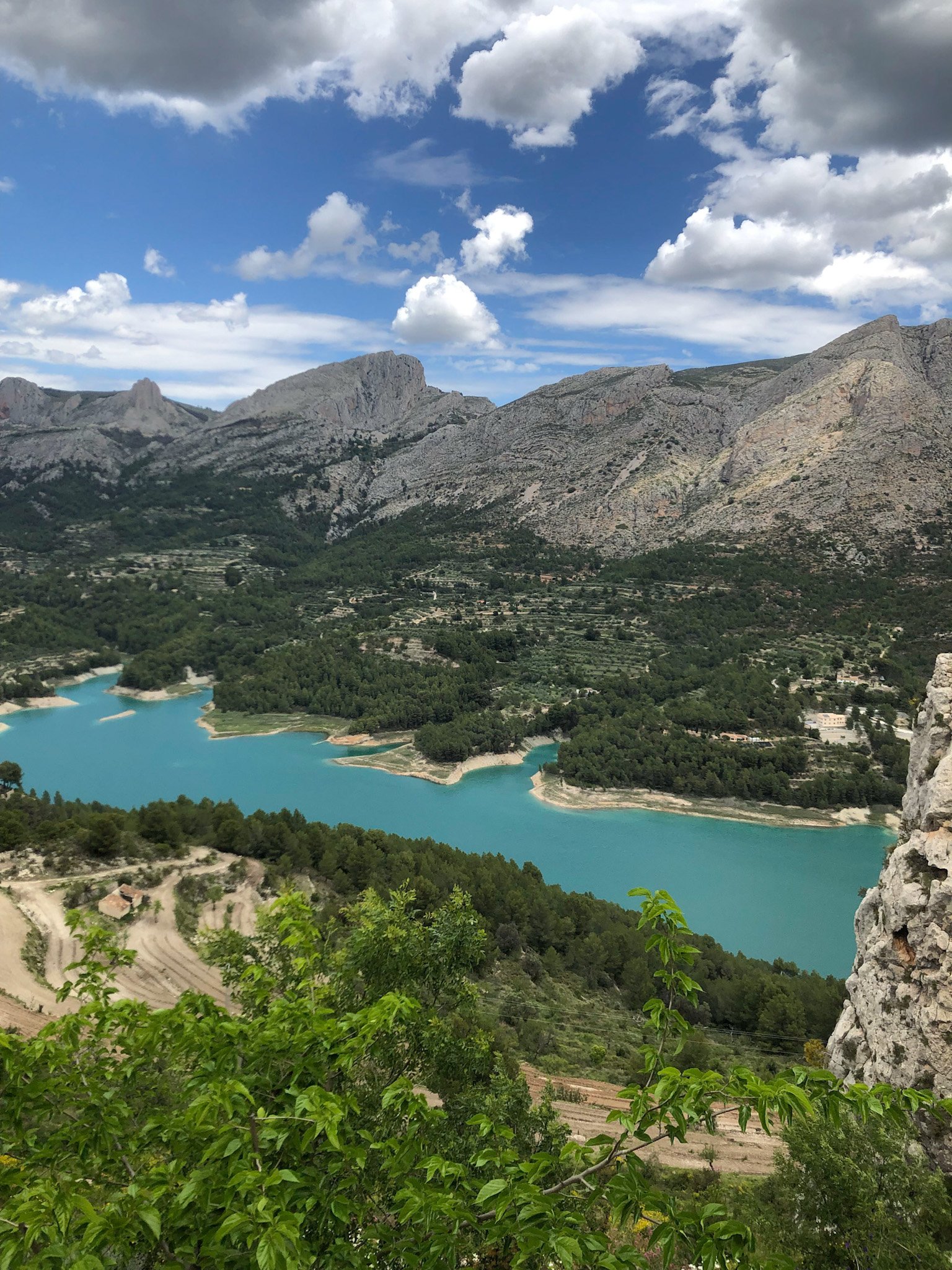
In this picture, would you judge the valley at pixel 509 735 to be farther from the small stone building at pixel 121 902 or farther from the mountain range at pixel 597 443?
the mountain range at pixel 597 443

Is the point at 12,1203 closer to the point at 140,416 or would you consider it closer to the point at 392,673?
the point at 392,673

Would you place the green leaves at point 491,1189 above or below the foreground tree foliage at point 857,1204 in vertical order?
above

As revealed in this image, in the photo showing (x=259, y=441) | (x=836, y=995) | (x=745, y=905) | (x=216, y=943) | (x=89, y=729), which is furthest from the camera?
(x=259, y=441)

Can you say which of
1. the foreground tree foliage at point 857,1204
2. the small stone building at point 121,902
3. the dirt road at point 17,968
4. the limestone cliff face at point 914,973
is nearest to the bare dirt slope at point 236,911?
the small stone building at point 121,902

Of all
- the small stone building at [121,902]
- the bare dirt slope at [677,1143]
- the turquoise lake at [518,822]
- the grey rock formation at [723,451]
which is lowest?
the turquoise lake at [518,822]

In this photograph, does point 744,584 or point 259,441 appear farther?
point 259,441

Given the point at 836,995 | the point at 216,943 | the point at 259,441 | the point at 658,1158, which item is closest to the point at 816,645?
the point at 836,995

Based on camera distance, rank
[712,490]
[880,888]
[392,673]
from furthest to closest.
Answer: [712,490] < [392,673] < [880,888]
